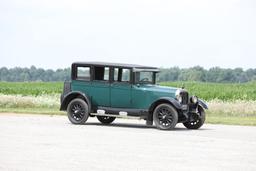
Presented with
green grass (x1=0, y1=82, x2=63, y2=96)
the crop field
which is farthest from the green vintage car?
green grass (x1=0, y1=82, x2=63, y2=96)

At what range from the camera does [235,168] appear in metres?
12.5

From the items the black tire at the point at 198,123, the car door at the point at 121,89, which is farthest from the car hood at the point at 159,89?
the black tire at the point at 198,123

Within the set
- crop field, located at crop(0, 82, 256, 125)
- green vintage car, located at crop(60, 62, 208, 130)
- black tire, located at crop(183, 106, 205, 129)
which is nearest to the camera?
green vintage car, located at crop(60, 62, 208, 130)

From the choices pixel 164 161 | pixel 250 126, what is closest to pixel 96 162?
pixel 164 161

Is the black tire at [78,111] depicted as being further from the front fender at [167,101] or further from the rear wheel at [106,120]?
the front fender at [167,101]

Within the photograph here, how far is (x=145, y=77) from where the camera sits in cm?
2334

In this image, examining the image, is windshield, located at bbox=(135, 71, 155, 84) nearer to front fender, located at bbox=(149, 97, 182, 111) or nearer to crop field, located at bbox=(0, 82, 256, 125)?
front fender, located at bbox=(149, 97, 182, 111)

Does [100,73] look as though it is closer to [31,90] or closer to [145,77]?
[145,77]

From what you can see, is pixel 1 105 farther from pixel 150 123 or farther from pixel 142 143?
pixel 142 143

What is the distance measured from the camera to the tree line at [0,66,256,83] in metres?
92.1

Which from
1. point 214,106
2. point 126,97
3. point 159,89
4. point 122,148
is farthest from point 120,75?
point 214,106

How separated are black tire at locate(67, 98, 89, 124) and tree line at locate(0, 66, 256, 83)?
49.8 metres

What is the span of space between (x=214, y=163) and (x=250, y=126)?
1145cm

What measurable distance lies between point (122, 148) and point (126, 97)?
727 cm
